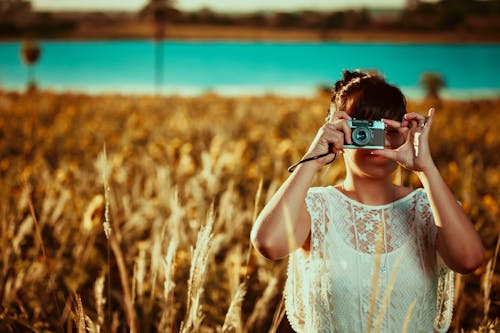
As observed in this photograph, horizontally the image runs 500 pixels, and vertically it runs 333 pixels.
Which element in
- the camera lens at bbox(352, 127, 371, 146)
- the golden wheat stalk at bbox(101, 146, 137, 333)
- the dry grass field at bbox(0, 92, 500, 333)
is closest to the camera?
the golden wheat stalk at bbox(101, 146, 137, 333)

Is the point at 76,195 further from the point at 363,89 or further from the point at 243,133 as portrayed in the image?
the point at 243,133

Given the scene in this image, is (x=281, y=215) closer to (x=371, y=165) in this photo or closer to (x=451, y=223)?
(x=371, y=165)

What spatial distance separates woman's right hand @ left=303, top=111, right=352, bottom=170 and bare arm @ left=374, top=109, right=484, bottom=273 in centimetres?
10

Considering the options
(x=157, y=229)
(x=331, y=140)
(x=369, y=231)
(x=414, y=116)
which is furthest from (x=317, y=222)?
(x=157, y=229)

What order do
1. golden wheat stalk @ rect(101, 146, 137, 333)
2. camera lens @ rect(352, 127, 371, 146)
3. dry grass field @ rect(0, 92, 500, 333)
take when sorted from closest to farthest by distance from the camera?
1. golden wheat stalk @ rect(101, 146, 137, 333)
2. camera lens @ rect(352, 127, 371, 146)
3. dry grass field @ rect(0, 92, 500, 333)

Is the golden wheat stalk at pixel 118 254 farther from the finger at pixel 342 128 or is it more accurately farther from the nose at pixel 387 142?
the nose at pixel 387 142

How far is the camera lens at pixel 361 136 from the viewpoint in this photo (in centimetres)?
120

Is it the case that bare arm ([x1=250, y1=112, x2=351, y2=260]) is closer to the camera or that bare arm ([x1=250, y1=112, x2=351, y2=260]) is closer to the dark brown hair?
the camera

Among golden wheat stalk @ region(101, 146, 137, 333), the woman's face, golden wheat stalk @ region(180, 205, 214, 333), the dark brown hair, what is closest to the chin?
the woman's face

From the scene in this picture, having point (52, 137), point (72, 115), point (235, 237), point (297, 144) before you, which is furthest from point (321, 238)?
point (72, 115)

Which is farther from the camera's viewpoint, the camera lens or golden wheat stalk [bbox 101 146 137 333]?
the camera lens

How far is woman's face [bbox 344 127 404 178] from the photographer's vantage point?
1321 millimetres

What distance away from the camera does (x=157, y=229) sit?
88.0 inches

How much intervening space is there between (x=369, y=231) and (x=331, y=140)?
0.97 ft
